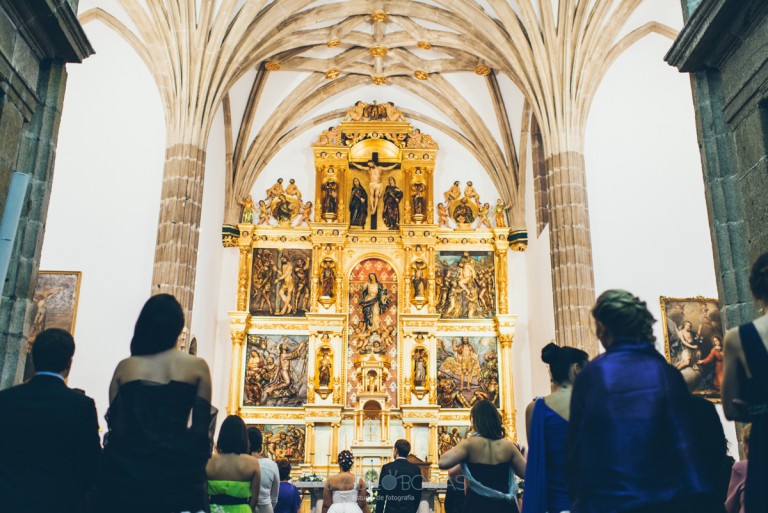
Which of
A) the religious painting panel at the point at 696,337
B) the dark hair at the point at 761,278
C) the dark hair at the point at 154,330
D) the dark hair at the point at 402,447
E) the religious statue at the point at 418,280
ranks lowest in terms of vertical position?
the dark hair at the point at 402,447

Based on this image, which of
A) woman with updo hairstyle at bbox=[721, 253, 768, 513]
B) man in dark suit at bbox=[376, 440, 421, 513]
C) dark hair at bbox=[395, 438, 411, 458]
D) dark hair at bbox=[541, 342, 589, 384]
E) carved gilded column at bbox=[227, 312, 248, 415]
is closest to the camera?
woman with updo hairstyle at bbox=[721, 253, 768, 513]

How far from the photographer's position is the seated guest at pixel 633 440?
8.56 ft

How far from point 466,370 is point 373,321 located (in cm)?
240

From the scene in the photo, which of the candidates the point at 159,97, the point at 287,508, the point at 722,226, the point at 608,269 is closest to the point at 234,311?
the point at 159,97

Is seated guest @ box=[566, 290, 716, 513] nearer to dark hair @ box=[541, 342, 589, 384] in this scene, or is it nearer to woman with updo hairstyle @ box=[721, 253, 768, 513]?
woman with updo hairstyle @ box=[721, 253, 768, 513]

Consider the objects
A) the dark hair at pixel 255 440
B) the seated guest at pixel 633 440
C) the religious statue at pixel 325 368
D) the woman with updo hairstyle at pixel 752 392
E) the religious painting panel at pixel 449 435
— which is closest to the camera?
the seated guest at pixel 633 440

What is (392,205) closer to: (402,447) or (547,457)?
(402,447)

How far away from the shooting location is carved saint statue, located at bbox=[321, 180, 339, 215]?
58.4ft

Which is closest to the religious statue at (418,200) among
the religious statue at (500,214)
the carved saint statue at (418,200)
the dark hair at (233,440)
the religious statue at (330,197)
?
the carved saint statue at (418,200)

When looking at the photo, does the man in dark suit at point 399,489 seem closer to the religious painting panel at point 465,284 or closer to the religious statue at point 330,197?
the religious painting panel at point 465,284

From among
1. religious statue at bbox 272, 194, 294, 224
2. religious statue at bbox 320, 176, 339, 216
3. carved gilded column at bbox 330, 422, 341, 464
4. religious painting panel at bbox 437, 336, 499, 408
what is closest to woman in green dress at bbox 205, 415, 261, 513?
carved gilded column at bbox 330, 422, 341, 464

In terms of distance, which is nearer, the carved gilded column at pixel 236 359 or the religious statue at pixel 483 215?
the carved gilded column at pixel 236 359

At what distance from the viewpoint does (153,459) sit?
2992 millimetres

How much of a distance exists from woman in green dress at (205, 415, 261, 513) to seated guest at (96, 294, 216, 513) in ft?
4.46
